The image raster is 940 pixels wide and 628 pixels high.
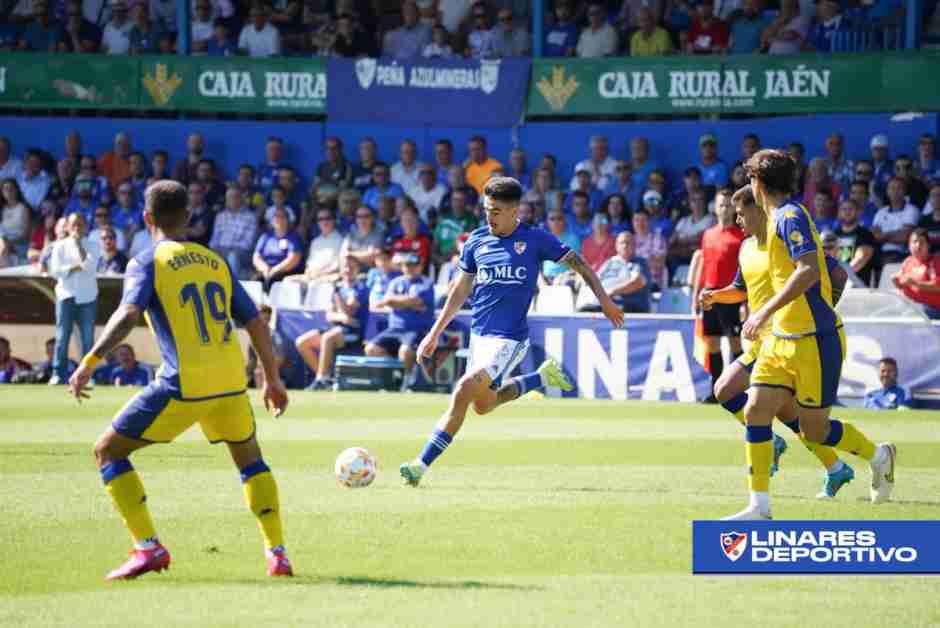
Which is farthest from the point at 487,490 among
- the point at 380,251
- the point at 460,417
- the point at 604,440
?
the point at 380,251

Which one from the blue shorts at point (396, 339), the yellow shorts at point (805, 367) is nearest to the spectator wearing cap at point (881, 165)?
the blue shorts at point (396, 339)

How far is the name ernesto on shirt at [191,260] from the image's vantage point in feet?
24.8

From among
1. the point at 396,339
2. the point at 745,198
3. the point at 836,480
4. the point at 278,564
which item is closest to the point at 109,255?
the point at 396,339

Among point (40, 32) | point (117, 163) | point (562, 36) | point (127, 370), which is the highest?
point (40, 32)

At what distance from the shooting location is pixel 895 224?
20.4 metres

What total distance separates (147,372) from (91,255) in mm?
1800

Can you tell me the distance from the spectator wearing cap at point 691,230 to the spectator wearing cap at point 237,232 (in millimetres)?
6416

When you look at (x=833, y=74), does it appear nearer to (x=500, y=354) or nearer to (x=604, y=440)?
(x=604, y=440)

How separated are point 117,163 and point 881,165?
470 inches

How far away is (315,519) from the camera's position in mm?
9594

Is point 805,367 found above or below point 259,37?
below

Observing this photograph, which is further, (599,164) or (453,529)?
(599,164)

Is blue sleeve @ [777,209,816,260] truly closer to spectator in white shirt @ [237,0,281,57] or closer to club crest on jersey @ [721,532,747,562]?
club crest on jersey @ [721,532,747,562]

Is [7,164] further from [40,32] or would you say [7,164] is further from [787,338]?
[787,338]
